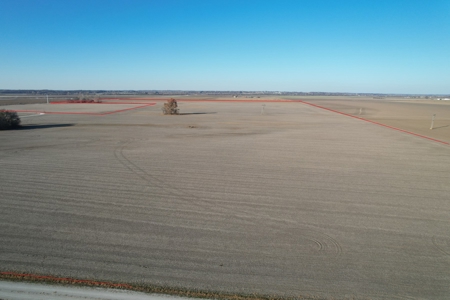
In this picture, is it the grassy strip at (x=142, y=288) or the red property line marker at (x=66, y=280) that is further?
the red property line marker at (x=66, y=280)

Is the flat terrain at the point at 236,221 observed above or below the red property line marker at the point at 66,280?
above

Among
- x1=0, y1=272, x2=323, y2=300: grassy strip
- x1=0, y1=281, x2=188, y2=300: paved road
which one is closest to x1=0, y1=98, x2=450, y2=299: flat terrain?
x1=0, y1=272, x2=323, y2=300: grassy strip

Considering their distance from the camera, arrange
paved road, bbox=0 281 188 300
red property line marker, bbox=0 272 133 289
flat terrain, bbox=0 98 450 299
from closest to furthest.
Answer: paved road, bbox=0 281 188 300
red property line marker, bbox=0 272 133 289
flat terrain, bbox=0 98 450 299

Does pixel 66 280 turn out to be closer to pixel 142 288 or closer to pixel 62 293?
pixel 62 293

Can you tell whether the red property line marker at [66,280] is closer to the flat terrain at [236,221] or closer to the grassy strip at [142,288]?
the grassy strip at [142,288]

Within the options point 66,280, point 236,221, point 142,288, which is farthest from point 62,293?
point 236,221

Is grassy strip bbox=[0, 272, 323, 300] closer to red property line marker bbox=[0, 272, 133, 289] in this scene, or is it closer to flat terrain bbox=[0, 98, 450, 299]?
red property line marker bbox=[0, 272, 133, 289]

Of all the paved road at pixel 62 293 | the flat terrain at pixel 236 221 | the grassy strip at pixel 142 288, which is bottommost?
the paved road at pixel 62 293

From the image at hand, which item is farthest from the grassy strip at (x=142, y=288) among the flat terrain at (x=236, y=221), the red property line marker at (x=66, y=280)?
the flat terrain at (x=236, y=221)
